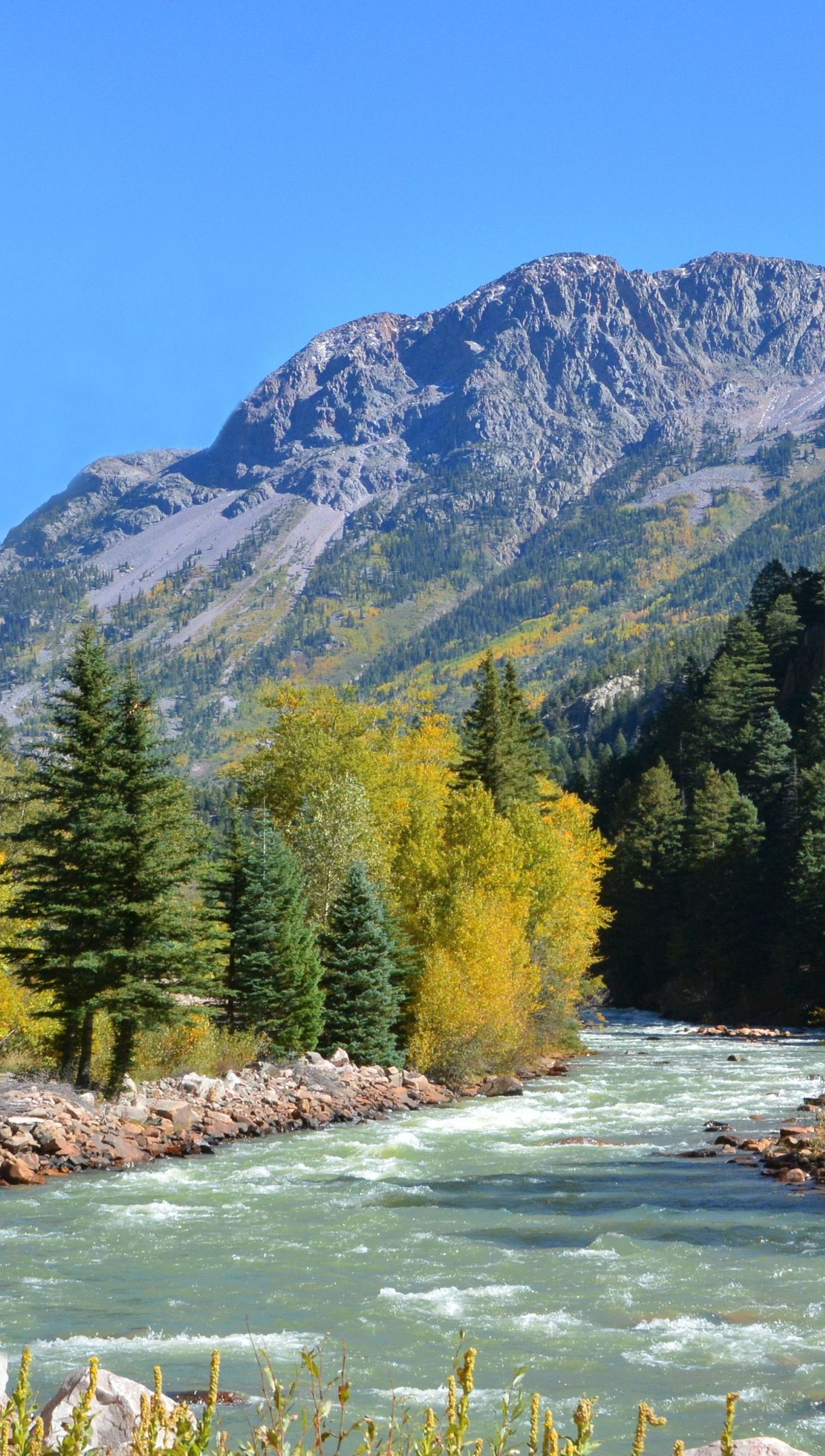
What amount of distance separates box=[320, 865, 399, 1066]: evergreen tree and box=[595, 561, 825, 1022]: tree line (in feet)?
110

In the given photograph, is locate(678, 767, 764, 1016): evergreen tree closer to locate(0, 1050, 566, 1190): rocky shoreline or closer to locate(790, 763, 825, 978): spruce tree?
locate(790, 763, 825, 978): spruce tree

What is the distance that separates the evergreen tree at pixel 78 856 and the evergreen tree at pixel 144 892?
270 millimetres

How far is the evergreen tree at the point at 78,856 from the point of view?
3359cm

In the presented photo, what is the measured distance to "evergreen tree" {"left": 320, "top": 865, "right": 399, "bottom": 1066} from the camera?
140 feet

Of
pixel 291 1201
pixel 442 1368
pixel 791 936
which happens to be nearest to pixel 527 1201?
pixel 291 1201

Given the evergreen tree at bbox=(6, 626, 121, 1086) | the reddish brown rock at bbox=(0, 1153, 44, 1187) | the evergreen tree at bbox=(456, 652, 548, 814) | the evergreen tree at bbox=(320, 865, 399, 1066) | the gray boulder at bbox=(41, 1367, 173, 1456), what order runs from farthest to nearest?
the evergreen tree at bbox=(456, 652, 548, 814), the evergreen tree at bbox=(320, 865, 399, 1066), the evergreen tree at bbox=(6, 626, 121, 1086), the reddish brown rock at bbox=(0, 1153, 44, 1187), the gray boulder at bbox=(41, 1367, 173, 1456)

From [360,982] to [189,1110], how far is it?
1196cm

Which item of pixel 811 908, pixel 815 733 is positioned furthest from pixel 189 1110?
pixel 815 733

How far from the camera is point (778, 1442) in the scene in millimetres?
9359

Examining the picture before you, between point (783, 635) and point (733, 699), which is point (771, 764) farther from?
point (783, 635)

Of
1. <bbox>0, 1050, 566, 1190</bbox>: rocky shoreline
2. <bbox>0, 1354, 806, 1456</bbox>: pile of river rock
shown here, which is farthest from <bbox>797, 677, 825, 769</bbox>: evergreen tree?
<bbox>0, 1354, 806, 1456</bbox>: pile of river rock

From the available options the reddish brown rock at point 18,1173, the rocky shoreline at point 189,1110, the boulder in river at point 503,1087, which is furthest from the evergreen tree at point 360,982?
the reddish brown rock at point 18,1173

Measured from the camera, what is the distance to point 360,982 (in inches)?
1724

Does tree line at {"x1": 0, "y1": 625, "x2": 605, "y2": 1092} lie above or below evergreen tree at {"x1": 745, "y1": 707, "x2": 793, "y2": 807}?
below
